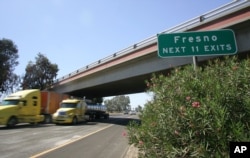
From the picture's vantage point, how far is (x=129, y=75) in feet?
80.0

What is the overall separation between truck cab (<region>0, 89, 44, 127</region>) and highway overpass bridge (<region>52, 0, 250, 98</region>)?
25.2 feet

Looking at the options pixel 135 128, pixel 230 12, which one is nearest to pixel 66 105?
pixel 230 12

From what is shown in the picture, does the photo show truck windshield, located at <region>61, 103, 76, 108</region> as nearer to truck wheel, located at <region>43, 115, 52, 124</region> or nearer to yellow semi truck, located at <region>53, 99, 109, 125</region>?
yellow semi truck, located at <region>53, 99, 109, 125</region>

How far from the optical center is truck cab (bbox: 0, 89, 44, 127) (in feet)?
73.7

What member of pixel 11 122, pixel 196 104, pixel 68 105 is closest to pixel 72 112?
pixel 68 105

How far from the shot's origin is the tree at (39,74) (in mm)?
57419

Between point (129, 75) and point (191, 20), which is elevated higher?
point (191, 20)

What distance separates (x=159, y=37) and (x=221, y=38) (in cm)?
195

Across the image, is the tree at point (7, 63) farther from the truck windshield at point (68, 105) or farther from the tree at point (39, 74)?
the truck windshield at point (68, 105)

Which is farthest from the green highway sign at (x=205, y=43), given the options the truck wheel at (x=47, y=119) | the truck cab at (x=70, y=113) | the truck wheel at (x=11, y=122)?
the truck wheel at (x=47, y=119)

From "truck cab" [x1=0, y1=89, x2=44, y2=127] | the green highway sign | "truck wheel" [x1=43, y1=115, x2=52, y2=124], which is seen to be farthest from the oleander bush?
"truck wheel" [x1=43, y1=115, x2=52, y2=124]

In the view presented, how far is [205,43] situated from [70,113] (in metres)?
21.8

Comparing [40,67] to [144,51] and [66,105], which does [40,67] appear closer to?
[66,105]

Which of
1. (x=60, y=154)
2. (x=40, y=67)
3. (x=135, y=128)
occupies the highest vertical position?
(x=40, y=67)
